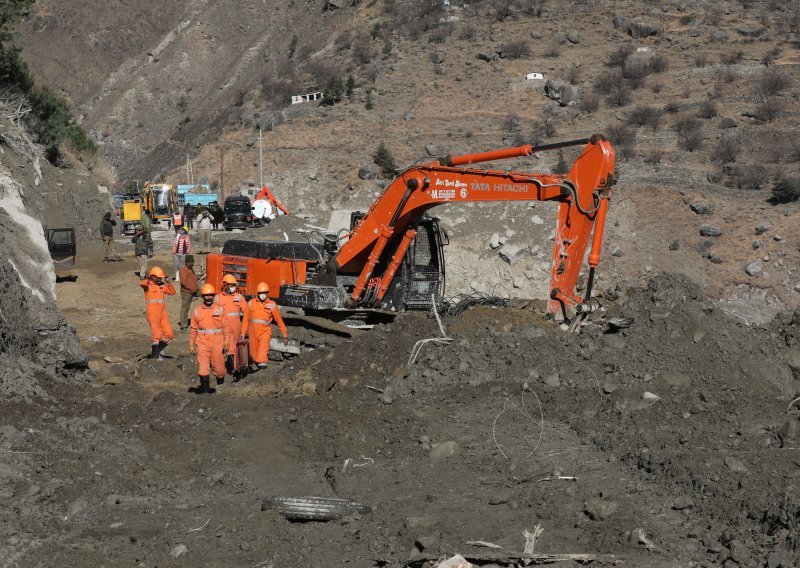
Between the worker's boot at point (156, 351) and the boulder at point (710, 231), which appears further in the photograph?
the boulder at point (710, 231)

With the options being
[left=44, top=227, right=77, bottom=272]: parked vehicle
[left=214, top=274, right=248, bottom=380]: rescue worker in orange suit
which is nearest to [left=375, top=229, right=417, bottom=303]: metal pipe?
[left=214, top=274, right=248, bottom=380]: rescue worker in orange suit

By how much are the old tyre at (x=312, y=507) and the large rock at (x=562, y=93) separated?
46.9 meters

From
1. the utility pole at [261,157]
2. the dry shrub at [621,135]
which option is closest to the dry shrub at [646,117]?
the dry shrub at [621,135]

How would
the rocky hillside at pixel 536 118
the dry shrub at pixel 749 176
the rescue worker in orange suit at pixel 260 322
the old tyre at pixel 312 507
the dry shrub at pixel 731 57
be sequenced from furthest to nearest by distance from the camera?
the dry shrub at pixel 731 57
the dry shrub at pixel 749 176
the rocky hillside at pixel 536 118
the rescue worker in orange suit at pixel 260 322
the old tyre at pixel 312 507

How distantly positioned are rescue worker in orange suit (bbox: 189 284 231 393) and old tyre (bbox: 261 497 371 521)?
4.40m

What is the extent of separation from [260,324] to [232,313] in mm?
511

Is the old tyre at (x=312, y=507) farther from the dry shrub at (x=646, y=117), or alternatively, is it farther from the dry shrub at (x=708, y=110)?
the dry shrub at (x=708, y=110)

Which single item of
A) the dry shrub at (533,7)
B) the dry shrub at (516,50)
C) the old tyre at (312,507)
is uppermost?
the dry shrub at (533,7)

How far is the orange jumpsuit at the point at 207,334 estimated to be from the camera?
41.9 feet

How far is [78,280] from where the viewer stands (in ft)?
82.9

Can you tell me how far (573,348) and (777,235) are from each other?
→ 22445mm

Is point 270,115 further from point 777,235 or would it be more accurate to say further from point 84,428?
point 84,428

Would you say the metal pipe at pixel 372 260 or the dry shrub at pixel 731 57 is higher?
the dry shrub at pixel 731 57

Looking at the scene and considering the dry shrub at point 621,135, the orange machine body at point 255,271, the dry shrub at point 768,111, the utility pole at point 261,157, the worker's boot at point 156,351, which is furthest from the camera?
the utility pole at point 261,157
